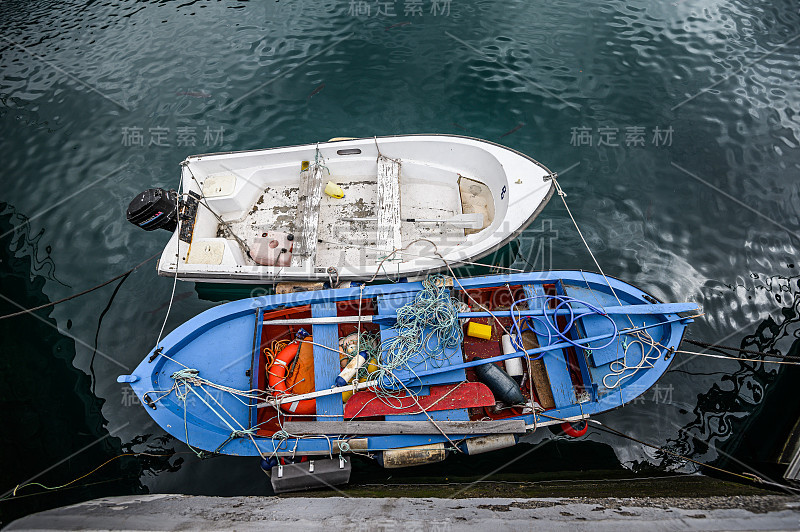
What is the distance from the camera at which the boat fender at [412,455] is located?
4367 mm

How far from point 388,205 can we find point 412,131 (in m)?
3.03

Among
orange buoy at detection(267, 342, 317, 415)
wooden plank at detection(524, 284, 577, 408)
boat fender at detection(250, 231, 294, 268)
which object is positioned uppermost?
boat fender at detection(250, 231, 294, 268)

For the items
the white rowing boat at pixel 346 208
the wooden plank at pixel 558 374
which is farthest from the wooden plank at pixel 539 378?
the white rowing boat at pixel 346 208

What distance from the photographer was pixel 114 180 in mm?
8039

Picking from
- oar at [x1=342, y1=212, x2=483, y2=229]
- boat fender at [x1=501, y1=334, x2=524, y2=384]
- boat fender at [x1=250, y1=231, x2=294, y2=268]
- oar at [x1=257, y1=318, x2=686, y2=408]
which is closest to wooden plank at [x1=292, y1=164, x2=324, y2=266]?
boat fender at [x1=250, y1=231, x2=294, y2=268]

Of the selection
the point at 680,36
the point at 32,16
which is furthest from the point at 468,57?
the point at 32,16

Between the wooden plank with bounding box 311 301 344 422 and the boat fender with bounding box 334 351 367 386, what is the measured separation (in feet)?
0.36

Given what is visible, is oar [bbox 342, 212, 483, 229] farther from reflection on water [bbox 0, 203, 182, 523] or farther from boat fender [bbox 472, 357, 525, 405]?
reflection on water [bbox 0, 203, 182, 523]

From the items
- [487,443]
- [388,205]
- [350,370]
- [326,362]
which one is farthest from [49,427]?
[487,443]

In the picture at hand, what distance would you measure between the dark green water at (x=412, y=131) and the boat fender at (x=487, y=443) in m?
1.01

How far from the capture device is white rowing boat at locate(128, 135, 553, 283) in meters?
5.50

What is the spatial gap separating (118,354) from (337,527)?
17.0ft

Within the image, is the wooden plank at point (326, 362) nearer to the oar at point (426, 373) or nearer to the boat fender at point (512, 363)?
the oar at point (426, 373)

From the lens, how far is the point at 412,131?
27.1 feet
